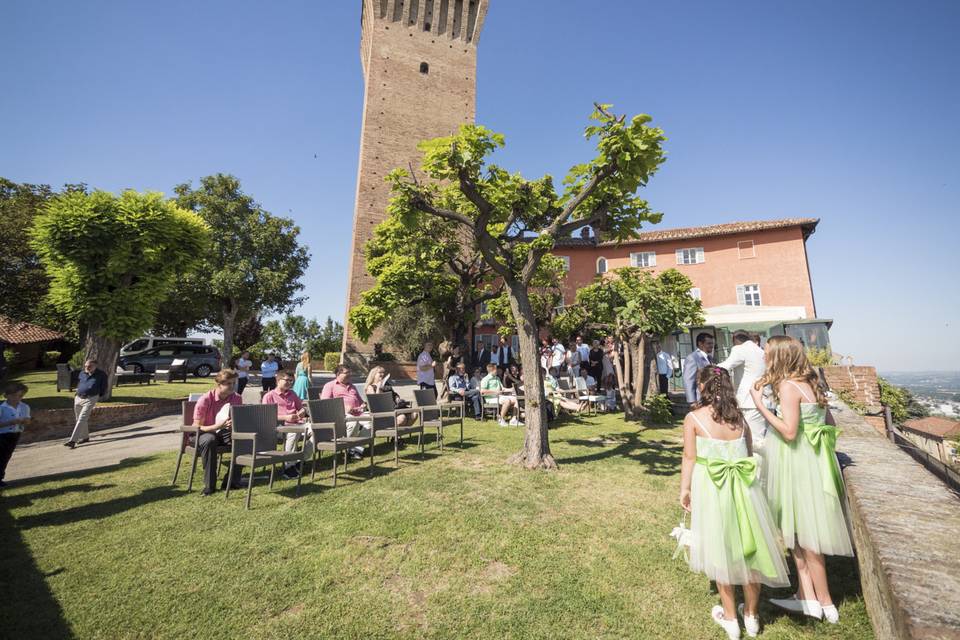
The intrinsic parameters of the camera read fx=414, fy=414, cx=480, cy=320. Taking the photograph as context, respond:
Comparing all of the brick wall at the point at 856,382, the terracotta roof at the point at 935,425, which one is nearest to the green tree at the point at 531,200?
the brick wall at the point at 856,382

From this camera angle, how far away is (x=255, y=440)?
16.0 feet

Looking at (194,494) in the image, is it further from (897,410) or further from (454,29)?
(454,29)

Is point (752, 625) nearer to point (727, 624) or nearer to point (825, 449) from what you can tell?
point (727, 624)

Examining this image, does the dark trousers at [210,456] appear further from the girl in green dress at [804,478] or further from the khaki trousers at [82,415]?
the girl in green dress at [804,478]

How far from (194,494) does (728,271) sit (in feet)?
100

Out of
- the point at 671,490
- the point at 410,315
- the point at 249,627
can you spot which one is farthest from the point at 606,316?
the point at 410,315

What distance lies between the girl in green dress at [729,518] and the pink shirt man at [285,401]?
581cm

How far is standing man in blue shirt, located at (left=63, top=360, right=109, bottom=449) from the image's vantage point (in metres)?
8.20

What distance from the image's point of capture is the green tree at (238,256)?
86.6 feet

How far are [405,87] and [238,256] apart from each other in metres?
16.7

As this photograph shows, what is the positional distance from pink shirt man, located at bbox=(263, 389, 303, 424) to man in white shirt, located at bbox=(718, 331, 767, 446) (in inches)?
240

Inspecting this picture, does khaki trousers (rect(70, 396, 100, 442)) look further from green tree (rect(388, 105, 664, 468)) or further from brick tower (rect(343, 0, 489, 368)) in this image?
brick tower (rect(343, 0, 489, 368))

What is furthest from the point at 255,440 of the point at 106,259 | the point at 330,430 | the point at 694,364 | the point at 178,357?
the point at 178,357

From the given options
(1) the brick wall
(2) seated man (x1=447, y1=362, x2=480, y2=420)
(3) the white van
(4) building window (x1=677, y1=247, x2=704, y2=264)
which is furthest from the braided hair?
(4) building window (x1=677, y1=247, x2=704, y2=264)
